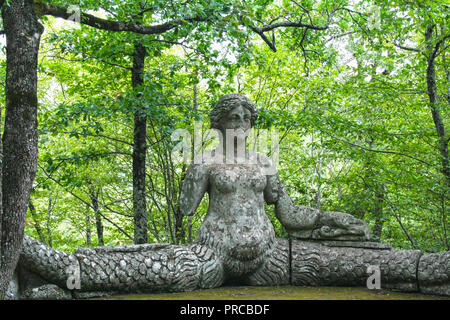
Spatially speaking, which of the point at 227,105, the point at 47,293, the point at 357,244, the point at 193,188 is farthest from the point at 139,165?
the point at 357,244

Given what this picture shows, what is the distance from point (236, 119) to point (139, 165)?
2859mm

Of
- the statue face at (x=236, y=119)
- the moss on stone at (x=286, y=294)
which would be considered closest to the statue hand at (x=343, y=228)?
the moss on stone at (x=286, y=294)

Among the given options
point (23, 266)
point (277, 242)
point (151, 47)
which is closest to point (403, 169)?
point (277, 242)

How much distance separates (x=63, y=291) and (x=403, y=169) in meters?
5.10

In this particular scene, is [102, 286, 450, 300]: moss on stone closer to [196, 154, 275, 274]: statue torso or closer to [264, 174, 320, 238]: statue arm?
[196, 154, 275, 274]: statue torso

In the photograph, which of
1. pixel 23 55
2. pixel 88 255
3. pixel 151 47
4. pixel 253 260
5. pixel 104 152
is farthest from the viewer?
pixel 104 152

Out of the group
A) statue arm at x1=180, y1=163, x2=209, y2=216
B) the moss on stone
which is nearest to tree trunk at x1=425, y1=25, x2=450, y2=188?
the moss on stone

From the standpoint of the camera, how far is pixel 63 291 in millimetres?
3922

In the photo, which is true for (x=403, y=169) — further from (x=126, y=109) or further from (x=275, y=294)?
(x=126, y=109)

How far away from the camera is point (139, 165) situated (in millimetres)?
7285

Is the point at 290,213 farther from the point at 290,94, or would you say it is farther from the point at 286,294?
the point at 290,94

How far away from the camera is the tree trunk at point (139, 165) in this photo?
23.5 ft

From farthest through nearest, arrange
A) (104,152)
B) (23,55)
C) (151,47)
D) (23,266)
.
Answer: (104,152), (151,47), (23,266), (23,55)

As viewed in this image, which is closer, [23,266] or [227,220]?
[23,266]
